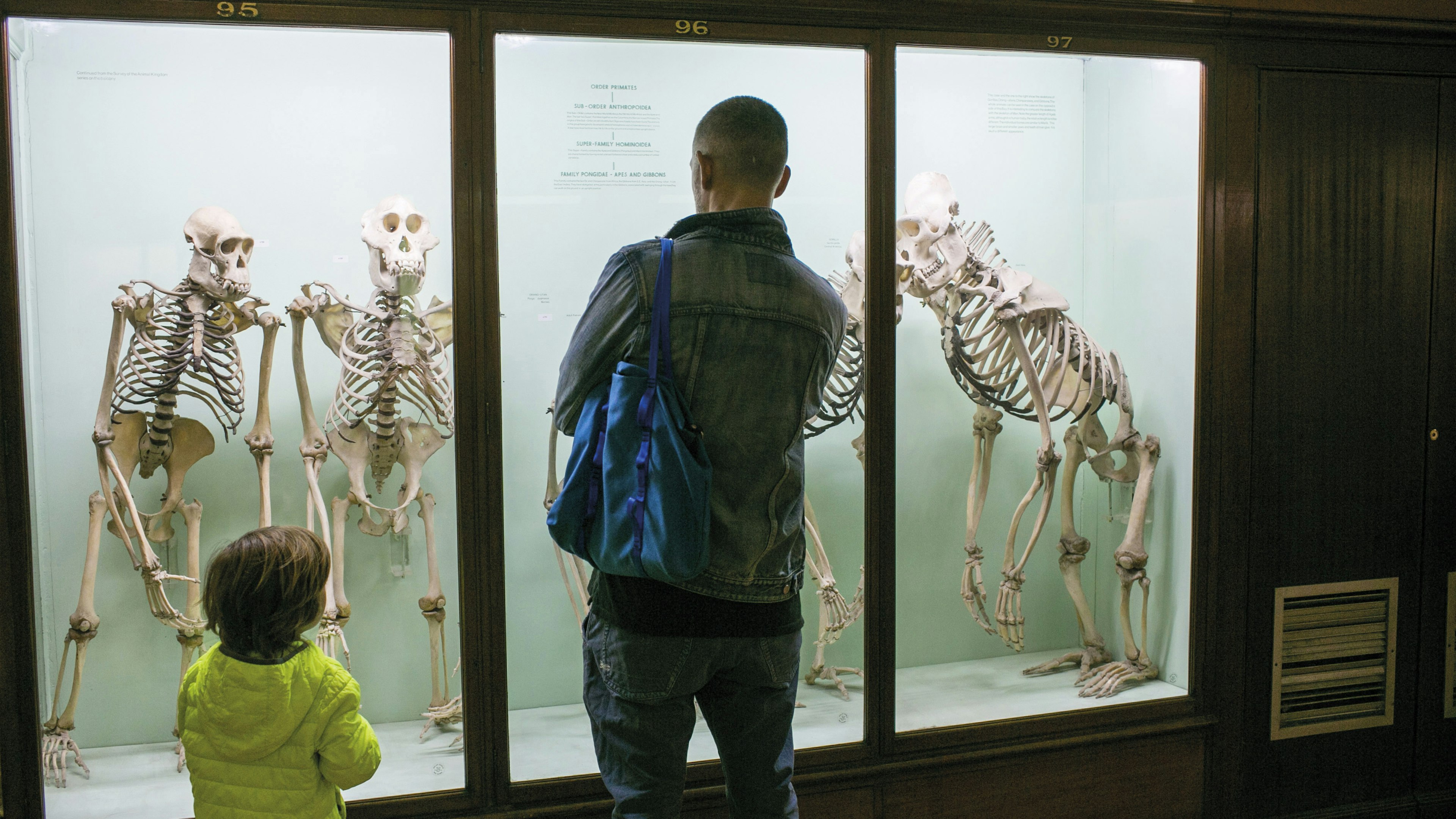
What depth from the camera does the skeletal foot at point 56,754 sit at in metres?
2.43

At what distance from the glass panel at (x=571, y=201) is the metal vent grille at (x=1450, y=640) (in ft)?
6.53

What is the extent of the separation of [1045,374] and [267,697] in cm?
243

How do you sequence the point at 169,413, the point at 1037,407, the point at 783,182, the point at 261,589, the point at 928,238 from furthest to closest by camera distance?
1. the point at 1037,407
2. the point at 928,238
3. the point at 169,413
4. the point at 783,182
5. the point at 261,589

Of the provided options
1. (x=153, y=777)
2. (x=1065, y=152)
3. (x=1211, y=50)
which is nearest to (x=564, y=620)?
(x=153, y=777)

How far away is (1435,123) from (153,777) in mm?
4175

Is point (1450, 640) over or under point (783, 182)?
under

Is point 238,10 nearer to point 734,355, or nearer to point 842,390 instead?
point 734,355

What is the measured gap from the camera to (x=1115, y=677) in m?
3.09

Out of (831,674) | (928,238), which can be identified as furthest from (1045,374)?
(831,674)

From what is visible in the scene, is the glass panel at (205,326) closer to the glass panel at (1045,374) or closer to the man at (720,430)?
the man at (720,430)

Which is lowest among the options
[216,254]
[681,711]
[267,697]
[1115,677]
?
[1115,677]

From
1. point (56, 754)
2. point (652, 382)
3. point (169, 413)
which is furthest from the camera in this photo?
point (169, 413)

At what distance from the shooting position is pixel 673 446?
1.63m

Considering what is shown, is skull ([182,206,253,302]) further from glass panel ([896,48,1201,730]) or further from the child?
glass panel ([896,48,1201,730])
